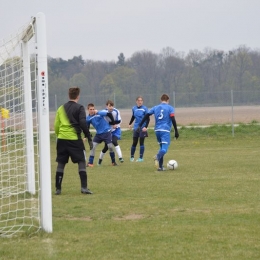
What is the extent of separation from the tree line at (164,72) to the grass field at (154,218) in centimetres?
3179

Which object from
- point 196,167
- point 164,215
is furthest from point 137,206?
point 196,167

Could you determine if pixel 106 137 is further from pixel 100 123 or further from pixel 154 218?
pixel 154 218

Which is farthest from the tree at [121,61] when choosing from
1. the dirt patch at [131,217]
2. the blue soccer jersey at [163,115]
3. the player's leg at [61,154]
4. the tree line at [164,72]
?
the dirt patch at [131,217]

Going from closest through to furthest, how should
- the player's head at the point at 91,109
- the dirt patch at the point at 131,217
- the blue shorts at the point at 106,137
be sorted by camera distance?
the dirt patch at the point at 131,217 → the player's head at the point at 91,109 → the blue shorts at the point at 106,137

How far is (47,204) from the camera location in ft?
25.5

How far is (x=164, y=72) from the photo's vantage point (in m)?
61.1

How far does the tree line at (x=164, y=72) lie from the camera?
51.6 meters

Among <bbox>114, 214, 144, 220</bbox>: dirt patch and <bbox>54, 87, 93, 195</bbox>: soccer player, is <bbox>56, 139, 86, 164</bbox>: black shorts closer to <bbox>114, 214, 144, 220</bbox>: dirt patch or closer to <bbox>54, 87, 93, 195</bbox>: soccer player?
<bbox>54, 87, 93, 195</bbox>: soccer player

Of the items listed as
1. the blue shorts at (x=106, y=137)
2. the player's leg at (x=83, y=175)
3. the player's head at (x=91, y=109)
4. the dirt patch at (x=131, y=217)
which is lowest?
the dirt patch at (x=131, y=217)

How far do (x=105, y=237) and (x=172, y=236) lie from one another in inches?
31.3

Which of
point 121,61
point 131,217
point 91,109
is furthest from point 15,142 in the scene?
point 121,61

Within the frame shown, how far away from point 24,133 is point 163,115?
5389 mm

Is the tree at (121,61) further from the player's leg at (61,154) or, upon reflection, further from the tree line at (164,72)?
the player's leg at (61,154)

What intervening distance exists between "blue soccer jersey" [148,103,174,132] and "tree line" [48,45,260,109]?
29.9 meters
